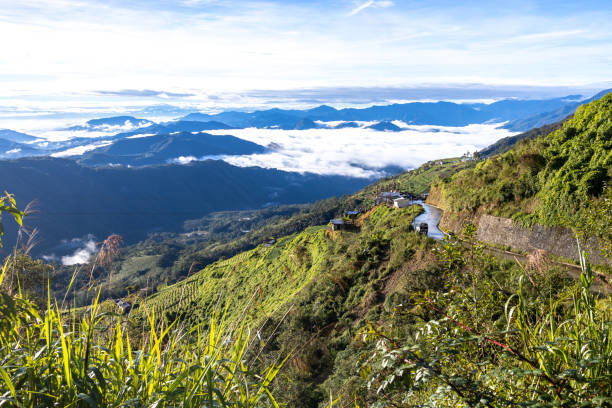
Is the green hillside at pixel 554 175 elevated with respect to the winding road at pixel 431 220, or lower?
elevated

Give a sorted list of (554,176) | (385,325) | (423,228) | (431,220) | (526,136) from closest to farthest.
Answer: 1. (385,325)
2. (554,176)
3. (423,228)
4. (431,220)
5. (526,136)

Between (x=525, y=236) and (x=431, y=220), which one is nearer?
(x=525, y=236)

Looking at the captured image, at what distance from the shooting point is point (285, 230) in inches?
5231

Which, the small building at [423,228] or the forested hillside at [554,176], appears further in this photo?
the small building at [423,228]

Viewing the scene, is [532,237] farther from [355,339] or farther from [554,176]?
[355,339]

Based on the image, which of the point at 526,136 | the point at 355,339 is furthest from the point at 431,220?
the point at 526,136

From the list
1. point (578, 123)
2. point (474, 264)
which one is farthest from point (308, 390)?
point (578, 123)

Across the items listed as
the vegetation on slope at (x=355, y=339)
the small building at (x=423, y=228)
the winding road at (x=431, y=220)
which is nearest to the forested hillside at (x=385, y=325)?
the vegetation on slope at (x=355, y=339)

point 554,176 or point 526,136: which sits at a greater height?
point 526,136

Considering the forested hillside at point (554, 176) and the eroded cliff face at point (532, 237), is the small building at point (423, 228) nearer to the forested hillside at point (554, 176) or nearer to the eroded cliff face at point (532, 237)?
the eroded cliff face at point (532, 237)

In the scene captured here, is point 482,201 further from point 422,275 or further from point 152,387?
point 152,387

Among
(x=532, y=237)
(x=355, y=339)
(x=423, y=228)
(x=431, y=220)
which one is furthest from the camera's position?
(x=431, y=220)

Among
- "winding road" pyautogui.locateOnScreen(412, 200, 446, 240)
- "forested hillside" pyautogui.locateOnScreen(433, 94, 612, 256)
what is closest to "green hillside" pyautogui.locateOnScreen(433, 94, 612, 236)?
"forested hillside" pyautogui.locateOnScreen(433, 94, 612, 256)

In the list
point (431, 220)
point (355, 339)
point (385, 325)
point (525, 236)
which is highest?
point (355, 339)
